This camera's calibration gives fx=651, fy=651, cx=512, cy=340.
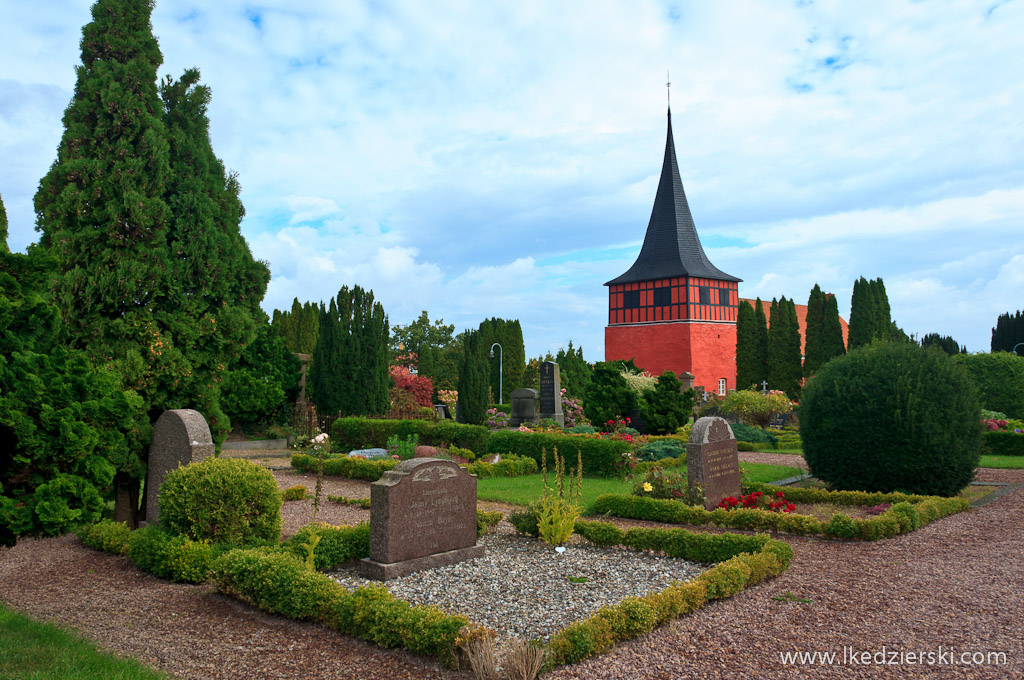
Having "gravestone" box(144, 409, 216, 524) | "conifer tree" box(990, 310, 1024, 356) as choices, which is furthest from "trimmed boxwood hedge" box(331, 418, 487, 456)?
"conifer tree" box(990, 310, 1024, 356)

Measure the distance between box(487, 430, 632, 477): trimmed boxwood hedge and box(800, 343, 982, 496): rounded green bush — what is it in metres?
3.94

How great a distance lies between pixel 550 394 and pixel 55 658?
60.5ft

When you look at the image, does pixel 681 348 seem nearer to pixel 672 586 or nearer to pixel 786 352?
pixel 786 352

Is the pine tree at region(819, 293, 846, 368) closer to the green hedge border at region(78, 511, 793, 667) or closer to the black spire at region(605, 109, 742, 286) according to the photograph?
the black spire at region(605, 109, 742, 286)

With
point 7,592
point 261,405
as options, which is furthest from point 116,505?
point 261,405

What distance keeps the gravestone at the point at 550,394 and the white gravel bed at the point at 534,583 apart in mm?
14595

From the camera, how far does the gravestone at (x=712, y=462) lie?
9.23 m

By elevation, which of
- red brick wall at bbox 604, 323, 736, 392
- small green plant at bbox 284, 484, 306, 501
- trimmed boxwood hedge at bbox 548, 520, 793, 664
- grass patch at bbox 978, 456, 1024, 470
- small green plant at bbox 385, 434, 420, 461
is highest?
red brick wall at bbox 604, 323, 736, 392

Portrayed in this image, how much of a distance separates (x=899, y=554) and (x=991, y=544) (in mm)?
1360

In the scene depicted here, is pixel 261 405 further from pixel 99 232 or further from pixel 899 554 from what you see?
pixel 899 554

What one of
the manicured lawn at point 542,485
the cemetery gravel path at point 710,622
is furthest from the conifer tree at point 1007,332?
the cemetery gravel path at point 710,622

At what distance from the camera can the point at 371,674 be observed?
4.17m

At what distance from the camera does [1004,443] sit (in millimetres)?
17188

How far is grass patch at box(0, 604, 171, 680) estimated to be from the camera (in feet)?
13.4
